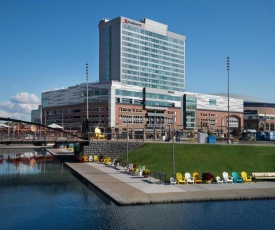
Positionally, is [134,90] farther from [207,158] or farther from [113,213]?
[113,213]

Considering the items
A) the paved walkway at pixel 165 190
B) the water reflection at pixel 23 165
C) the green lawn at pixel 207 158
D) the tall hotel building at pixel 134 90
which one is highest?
the tall hotel building at pixel 134 90

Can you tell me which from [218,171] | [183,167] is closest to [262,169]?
[218,171]

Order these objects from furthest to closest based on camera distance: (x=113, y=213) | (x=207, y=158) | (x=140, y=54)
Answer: (x=140, y=54)
(x=207, y=158)
(x=113, y=213)

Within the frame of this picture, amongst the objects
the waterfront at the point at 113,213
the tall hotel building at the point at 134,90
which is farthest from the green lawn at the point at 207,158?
the tall hotel building at the point at 134,90

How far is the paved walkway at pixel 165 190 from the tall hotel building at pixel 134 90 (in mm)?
86610

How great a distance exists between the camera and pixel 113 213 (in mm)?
24844

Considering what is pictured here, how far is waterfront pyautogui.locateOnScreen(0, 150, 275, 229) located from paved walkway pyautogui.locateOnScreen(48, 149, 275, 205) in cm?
72

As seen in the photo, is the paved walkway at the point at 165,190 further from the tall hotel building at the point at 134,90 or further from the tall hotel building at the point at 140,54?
the tall hotel building at the point at 140,54

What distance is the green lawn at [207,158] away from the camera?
44000mm

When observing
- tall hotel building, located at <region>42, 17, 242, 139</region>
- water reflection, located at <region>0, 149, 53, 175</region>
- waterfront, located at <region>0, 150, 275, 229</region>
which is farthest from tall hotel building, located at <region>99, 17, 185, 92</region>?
waterfront, located at <region>0, 150, 275, 229</region>

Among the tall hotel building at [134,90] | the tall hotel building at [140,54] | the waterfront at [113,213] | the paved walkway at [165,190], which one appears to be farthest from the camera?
the tall hotel building at [140,54]

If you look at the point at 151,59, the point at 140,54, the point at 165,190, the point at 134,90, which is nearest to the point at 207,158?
the point at 165,190

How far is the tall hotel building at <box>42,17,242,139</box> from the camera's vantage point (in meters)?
130

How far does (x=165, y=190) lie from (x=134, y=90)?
343 feet
